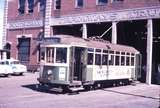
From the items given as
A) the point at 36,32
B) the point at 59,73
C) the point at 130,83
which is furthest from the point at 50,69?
the point at 36,32

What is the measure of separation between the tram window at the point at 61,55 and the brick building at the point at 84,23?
9.04 meters

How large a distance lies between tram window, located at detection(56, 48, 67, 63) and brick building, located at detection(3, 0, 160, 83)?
29.6ft

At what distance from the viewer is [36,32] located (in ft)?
110

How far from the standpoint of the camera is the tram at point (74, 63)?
17.3 m

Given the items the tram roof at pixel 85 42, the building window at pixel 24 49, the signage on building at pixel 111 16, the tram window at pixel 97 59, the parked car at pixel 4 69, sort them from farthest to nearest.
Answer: the building window at pixel 24 49
the parked car at pixel 4 69
the signage on building at pixel 111 16
the tram window at pixel 97 59
the tram roof at pixel 85 42

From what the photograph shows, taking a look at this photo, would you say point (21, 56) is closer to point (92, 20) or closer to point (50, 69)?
point (92, 20)

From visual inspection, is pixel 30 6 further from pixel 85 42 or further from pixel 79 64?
pixel 79 64

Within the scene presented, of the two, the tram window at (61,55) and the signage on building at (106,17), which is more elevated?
the signage on building at (106,17)

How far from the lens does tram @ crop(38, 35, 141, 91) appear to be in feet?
56.6

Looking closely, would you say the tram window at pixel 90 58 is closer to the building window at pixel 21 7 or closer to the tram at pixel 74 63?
the tram at pixel 74 63

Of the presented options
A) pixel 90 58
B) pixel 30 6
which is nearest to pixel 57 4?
pixel 30 6

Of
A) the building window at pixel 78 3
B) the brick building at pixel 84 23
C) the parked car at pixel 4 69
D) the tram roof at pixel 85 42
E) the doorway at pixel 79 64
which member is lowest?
the parked car at pixel 4 69

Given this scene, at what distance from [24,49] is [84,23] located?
8488 millimetres

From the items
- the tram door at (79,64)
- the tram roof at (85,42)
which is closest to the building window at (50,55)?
the tram roof at (85,42)
